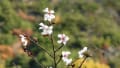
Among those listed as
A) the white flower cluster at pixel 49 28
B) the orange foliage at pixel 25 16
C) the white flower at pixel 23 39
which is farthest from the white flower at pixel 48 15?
the orange foliage at pixel 25 16

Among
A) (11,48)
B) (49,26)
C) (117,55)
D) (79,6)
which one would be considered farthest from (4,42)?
(49,26)

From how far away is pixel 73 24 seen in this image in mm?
39844

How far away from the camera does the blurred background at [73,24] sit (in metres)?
31.0

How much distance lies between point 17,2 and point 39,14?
98.3 inches

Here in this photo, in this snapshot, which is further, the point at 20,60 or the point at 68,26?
the point at 68,26

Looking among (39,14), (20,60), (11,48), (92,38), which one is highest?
(39,14)

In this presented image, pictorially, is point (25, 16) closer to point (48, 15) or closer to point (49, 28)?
point (48, 15)

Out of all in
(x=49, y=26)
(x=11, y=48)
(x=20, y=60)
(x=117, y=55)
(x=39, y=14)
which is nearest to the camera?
(x=49, y=26)

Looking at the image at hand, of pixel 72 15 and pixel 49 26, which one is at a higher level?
pixel 72 15

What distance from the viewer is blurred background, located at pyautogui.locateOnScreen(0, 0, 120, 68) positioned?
31031 mm

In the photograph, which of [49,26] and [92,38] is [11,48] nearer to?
[92,38]

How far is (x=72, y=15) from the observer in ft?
138

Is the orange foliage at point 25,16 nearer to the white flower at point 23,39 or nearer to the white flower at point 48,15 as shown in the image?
the white flower at point 23,39

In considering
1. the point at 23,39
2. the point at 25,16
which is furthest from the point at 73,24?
the point at 23,39
